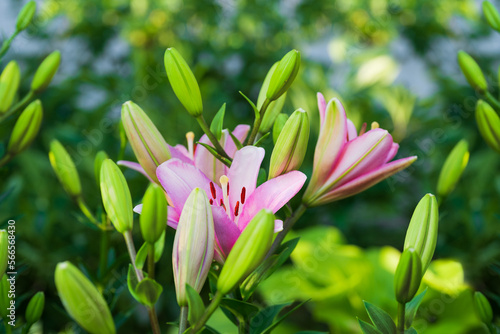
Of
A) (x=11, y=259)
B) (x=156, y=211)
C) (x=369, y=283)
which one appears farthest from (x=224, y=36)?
(x=156, y=211)

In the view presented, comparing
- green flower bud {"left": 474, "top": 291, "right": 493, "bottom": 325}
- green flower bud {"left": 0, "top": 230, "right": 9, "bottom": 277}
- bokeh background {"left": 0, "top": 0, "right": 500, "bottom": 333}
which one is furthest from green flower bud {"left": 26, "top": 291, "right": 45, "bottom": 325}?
bokeh background {"left": 0, "top": 0, "right": 500, "bottom": 333}

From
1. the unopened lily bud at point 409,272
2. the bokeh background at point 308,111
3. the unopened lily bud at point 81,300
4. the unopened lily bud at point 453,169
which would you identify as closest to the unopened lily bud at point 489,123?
the unopened lily bud at point 453,169

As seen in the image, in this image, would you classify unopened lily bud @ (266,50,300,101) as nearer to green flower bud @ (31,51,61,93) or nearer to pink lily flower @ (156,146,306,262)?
pink lily flower @ (156,146,306,262)

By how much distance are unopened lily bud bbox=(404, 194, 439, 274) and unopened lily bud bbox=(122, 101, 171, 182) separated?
138 mm

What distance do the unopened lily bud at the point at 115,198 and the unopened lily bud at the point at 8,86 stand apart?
0.10 metres

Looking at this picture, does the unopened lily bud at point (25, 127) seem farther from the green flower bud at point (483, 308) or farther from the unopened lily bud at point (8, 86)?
the green flower bud at point (483, 308)

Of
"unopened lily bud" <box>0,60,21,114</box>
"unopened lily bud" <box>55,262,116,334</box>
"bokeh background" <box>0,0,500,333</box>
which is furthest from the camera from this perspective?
"bokeh background" <box>0,0,500,333</box>

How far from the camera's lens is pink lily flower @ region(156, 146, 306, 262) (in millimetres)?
236

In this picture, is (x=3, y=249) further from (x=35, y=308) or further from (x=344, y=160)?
(x=344, y=160)

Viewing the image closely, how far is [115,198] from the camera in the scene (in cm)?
25

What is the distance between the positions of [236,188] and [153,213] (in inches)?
2.3

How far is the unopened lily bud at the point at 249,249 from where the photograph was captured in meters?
0.21

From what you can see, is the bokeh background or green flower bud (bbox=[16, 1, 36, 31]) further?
the bokeh background

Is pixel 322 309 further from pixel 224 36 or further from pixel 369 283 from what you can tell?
pixel 224 36
